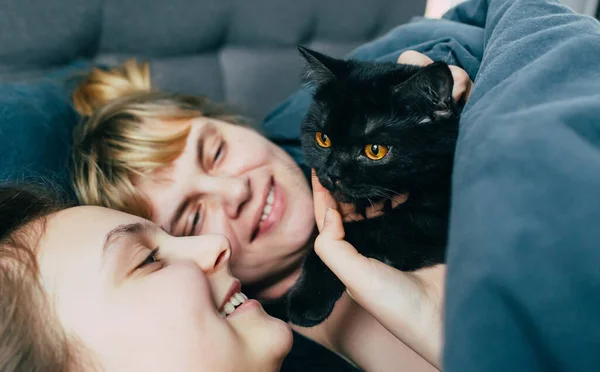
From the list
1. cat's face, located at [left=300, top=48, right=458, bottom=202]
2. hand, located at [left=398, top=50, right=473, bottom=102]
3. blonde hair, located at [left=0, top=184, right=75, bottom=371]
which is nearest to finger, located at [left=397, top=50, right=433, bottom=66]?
hand, located at [left=398, top=50, right=473, bottom=102]

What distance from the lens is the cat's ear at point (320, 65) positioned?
91cm

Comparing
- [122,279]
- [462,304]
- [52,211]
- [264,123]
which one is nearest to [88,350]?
[122,279]

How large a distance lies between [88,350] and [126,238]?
17 cm

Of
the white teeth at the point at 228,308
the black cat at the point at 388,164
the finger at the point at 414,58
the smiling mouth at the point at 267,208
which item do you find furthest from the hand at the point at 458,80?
the white teeth at the point at 228,308

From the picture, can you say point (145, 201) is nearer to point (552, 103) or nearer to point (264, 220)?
point (264, 220)

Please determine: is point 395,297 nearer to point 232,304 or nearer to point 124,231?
point 232,304

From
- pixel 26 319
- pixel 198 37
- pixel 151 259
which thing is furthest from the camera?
pixel 198 37

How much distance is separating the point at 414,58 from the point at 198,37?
3.01 feet

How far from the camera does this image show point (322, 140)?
3.14 ft

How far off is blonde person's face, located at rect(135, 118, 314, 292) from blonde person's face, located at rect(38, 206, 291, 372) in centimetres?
32

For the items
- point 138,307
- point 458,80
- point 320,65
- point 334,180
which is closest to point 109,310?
point 138,307

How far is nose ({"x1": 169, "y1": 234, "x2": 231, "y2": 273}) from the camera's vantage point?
0.77m

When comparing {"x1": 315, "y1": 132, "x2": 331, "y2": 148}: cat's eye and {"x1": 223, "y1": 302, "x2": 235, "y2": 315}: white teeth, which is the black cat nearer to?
{"x1": 315, "y1": 132, "x2": 331, "y2": 148}: cat's eye

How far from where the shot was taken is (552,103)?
0.54m
